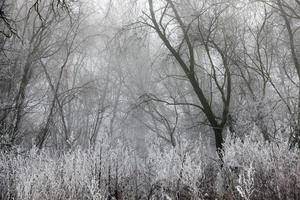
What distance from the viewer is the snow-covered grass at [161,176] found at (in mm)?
5594

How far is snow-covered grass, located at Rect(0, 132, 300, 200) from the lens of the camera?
5.59 metres

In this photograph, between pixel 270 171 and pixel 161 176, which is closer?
pixel 270 171

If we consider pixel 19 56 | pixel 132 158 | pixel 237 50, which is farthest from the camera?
pixel 237 50

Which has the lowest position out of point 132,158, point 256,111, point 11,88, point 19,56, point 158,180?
point 158,180

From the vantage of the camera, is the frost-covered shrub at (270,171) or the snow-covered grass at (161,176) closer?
the frost-covered shrub at (270,171)

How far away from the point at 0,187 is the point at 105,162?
7.97 feet

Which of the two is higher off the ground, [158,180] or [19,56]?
[19,56]

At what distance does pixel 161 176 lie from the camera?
251 inches

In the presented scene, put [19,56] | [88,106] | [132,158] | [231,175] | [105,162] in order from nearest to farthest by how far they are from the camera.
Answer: [231,175]
[105,162]
[132,158]
[19,56]
[88,106]

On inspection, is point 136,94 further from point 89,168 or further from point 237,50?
point 89,168

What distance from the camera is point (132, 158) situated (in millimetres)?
8547

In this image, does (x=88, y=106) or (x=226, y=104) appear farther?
(x=88, y=106)

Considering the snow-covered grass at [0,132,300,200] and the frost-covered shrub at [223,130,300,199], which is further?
the snow-covered grass at [0,132,300,200]

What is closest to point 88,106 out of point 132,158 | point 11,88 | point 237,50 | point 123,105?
point 123,105
